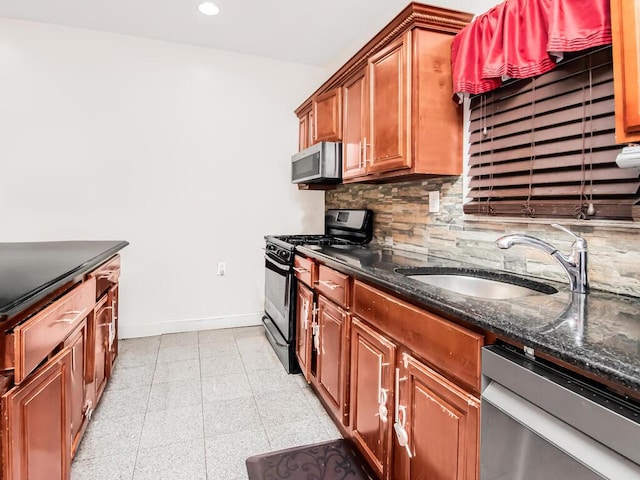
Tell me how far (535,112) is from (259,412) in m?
2.03

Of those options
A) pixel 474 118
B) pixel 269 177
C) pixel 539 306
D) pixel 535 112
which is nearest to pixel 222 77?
pixel 269 177

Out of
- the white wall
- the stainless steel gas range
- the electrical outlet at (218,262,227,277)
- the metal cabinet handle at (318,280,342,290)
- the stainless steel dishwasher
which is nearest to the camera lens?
the stainless steel dishwasher

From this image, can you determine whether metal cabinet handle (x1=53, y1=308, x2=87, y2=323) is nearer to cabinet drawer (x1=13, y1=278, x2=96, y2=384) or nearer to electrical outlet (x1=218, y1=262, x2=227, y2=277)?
cabinet drawer (x1=13, y1=278, x2=96, y2=384)

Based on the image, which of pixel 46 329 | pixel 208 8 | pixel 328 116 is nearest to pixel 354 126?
pixel 328 116

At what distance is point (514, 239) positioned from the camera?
1236mm

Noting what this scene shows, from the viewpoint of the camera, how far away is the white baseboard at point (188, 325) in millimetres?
3291

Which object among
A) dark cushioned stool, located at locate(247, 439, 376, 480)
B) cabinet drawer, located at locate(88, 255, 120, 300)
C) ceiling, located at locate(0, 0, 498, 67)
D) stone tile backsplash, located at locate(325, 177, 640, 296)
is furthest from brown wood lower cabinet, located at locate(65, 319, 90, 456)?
ceiling, located at locate(0, 0, 498, 67)

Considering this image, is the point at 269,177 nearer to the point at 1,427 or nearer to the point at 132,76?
the point at 132,76

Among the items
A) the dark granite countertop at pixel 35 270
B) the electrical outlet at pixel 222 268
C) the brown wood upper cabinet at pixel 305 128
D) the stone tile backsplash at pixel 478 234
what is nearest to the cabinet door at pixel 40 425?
the dark granite countertop at pixel 35 270

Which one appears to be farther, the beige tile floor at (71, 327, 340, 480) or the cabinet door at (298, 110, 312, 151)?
the cabinet door at (298, 110, 312, 151)

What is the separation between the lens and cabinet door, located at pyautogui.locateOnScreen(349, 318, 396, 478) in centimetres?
138

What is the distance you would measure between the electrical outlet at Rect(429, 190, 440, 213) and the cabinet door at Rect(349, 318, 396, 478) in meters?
0.86

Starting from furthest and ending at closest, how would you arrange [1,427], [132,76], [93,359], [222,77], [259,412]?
[222,77], [132,76], [259,412], [93,359], [1,427]

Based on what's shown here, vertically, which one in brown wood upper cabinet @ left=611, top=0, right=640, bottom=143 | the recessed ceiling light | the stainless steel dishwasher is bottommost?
the stainless steel dishwasher
